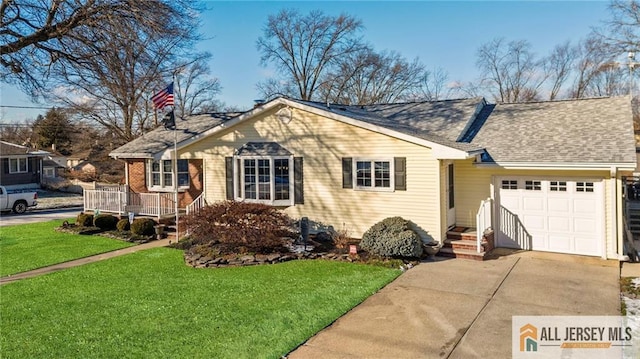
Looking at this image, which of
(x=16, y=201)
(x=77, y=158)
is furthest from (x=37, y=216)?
(x=77, y=158)

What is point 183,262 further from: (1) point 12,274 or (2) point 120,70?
(2) point 120,70

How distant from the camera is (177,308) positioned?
7953 millimetres

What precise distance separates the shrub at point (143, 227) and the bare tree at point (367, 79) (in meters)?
27.9

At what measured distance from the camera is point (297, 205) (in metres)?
13.9

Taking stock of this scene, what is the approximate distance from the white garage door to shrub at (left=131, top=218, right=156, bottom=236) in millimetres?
11912

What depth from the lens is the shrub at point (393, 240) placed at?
10859mm

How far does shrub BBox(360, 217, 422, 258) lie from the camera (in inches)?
428

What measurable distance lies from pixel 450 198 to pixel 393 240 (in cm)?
300

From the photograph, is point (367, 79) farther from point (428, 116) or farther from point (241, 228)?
point (241, 228)

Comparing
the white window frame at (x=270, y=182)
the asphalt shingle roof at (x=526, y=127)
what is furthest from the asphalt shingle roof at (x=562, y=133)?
the white window frame at (x=270, y=182)

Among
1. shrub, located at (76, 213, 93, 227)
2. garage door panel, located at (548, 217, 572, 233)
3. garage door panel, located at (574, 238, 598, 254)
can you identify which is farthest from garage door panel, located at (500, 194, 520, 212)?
shrub, located at (76, 213, 93, 227)

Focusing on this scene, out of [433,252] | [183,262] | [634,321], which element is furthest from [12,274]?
[634,321]

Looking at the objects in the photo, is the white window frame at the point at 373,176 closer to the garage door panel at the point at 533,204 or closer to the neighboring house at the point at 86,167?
the garage door panel at the point at 533,204

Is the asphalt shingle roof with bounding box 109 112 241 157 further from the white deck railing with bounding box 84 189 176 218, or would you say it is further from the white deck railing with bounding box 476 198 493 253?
the white deck railing with bounding box 476 198 493 253
